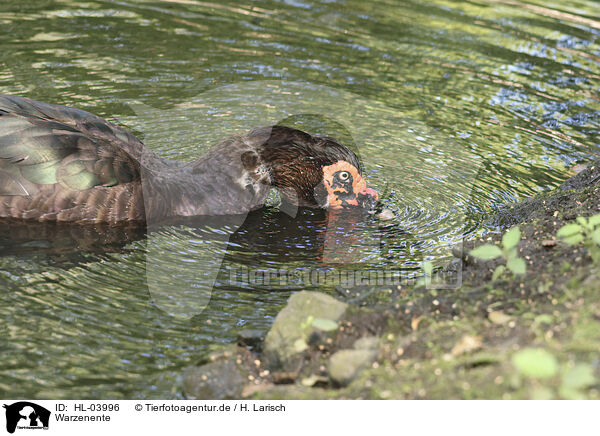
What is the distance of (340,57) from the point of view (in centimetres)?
1049

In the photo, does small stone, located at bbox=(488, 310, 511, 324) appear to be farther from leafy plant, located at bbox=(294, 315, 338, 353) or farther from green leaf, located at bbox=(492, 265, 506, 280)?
leafy plant, located at bbox=(294, 315, 338, 353)

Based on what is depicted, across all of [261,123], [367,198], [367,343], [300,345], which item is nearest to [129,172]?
[367,198]

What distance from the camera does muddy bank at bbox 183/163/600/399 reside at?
319 cm

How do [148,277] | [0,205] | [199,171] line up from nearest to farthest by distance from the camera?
[148,277] < [0,205] < [199,171]

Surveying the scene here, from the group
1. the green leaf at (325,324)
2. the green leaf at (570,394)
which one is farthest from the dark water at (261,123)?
the green leaf at (570,394)

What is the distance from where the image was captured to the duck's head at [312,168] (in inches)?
275

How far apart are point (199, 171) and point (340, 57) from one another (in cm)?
434

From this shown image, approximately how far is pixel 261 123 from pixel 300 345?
4.71 meters

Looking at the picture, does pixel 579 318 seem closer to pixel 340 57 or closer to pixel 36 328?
pixel 36 328

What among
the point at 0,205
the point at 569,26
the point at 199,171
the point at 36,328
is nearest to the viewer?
the point at 36,328

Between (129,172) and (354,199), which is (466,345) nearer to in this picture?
(354,199)

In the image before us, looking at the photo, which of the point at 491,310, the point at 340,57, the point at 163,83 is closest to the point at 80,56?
the point at 163,83

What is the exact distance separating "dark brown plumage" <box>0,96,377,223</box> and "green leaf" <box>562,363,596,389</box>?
4.14 metres

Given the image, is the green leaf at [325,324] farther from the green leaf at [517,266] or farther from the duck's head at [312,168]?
the duck's head at [312,168]
